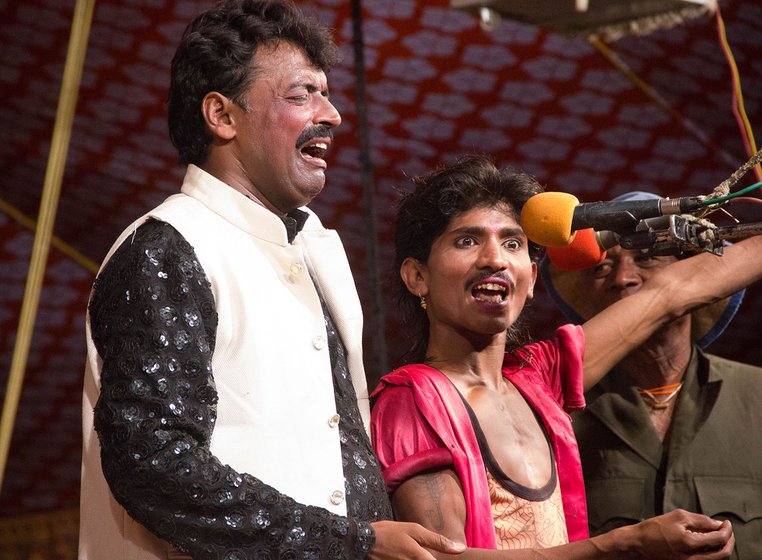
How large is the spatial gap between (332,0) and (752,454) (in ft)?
8.34

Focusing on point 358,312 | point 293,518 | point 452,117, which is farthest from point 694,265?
point 452,117

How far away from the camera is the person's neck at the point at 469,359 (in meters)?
2.37

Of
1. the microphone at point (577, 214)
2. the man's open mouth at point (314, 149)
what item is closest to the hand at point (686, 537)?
the microphone at point (577, 214)

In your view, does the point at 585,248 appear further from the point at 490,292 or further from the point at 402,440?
the point at 402,440

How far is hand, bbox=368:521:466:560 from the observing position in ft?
5.36

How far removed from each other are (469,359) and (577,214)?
1.96 feet

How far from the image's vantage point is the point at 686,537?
1832 millimetres

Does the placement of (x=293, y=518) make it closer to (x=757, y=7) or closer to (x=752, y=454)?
(x=752, y=454)

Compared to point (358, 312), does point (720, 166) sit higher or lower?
higher

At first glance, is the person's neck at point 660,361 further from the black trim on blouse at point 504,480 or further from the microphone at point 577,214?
the microphone at point 577,214

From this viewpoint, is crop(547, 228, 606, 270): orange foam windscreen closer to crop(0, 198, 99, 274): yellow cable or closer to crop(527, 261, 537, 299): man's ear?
crop(527, 261, 537, 299): man's ear

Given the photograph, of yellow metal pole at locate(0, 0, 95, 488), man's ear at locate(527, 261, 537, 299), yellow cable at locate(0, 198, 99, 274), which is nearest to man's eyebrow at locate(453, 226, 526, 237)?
man's ear at locate(527, 261, 537, 299)

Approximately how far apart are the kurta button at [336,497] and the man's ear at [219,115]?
652 mm

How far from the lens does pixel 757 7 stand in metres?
4.29
